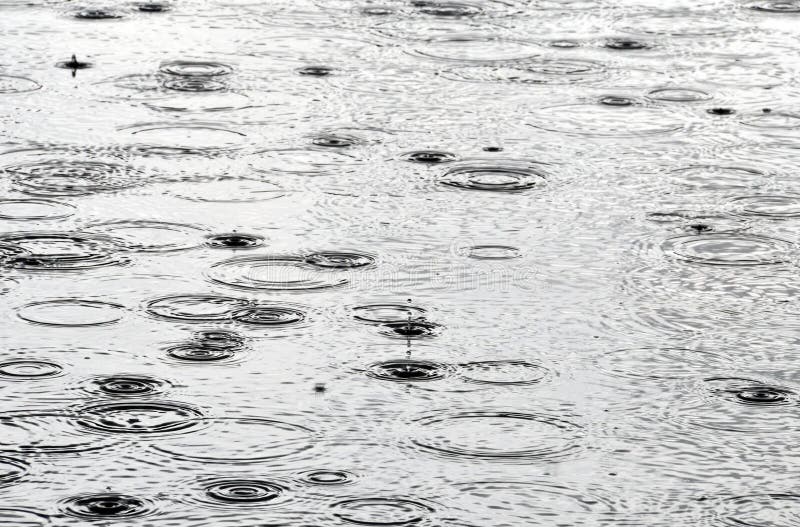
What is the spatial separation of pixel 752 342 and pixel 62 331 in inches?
82.2

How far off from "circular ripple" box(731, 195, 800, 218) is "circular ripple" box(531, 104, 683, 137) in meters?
0.92

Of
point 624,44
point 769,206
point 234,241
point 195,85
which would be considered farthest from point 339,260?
point 624,44

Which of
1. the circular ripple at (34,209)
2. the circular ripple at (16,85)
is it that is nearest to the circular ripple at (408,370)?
the circular ripple at (34,209)

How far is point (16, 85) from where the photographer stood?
8.71 metres

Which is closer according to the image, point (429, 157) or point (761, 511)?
point (761, 511)

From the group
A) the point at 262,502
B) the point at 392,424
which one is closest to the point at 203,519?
the point at 262,502

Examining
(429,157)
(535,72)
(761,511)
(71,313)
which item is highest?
(535,72)

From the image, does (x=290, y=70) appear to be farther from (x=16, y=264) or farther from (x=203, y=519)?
(x=203, y=519)

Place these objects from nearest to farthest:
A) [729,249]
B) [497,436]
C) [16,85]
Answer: [497,436]
[729,249]
[16,85]

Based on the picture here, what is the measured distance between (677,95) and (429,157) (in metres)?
1.54

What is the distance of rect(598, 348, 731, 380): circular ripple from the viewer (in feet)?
18.5

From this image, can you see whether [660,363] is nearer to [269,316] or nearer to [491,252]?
[491,252]

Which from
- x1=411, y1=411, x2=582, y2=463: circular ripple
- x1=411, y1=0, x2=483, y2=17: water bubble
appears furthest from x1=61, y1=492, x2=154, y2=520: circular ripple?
x1=411, y1=0, x2=483, y2=17: water bubble

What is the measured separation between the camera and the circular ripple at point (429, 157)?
7703 mm
